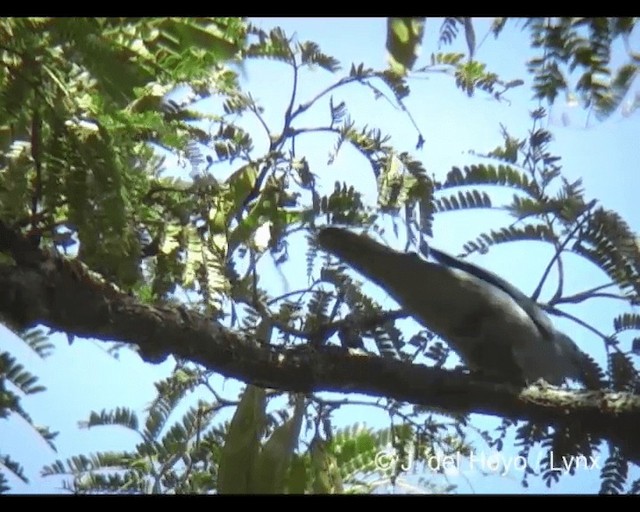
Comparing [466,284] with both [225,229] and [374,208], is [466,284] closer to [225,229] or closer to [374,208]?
[374,208]

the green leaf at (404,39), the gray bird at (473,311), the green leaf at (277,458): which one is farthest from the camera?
the gray bird at (473,311)

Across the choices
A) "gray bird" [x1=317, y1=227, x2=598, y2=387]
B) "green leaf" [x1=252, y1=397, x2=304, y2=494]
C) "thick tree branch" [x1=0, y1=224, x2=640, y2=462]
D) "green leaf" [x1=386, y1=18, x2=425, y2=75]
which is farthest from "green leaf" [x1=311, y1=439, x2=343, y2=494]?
"green leaf" [x1=386, y1=18, x2=425, y2=75]

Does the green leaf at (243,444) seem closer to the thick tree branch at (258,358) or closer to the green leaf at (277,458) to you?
the green leaf at (277,458)

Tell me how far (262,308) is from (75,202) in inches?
23.1

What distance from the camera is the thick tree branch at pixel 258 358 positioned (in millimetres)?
1556

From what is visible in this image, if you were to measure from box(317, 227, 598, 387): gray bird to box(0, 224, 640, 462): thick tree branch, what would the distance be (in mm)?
145

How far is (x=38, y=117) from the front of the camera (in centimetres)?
161

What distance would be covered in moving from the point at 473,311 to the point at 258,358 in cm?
64

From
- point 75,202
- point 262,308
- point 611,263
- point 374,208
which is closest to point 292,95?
point 374,208

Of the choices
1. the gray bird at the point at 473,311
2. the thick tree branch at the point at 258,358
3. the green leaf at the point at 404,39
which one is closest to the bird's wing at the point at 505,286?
the gray bird at the point at 473,311

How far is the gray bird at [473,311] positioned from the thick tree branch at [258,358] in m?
0.15

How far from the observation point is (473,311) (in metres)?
2.14

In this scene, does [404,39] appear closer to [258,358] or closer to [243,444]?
[258,358]

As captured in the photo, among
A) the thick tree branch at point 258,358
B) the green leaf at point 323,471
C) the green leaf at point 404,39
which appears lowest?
the green leaf at point 323,471
